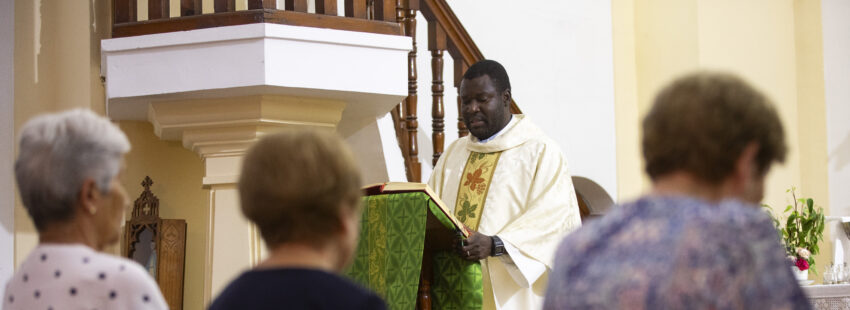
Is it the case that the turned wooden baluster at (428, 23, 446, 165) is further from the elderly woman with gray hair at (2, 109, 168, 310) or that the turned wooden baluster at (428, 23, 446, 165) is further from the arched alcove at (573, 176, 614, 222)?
the elderly woman with gray hair at (2, 109, 168, 310)

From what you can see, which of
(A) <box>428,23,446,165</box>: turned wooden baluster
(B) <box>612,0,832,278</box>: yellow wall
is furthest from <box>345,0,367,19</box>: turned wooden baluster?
(B) <box>612,0,832,278</box>: yellow wall

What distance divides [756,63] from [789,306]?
855cm

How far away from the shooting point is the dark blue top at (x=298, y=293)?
6.17 ft

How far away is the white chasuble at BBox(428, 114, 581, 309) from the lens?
5.09 metres

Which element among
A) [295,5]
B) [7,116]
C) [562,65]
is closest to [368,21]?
[295,5]

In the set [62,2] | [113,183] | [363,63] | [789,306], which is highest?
[62,2]

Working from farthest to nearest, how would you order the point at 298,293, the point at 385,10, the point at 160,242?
the point at 160,242 → the point at 385,10 → the point at 298,293

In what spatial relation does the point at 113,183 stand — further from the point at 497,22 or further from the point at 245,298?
the point at 497,22

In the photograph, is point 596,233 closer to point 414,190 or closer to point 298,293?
point 298,293

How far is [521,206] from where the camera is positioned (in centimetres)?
542

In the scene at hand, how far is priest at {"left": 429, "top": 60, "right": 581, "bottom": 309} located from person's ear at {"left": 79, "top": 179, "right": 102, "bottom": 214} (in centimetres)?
275

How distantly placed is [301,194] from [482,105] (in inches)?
144

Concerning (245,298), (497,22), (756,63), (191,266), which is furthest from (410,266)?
(756,63)

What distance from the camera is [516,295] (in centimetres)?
520
